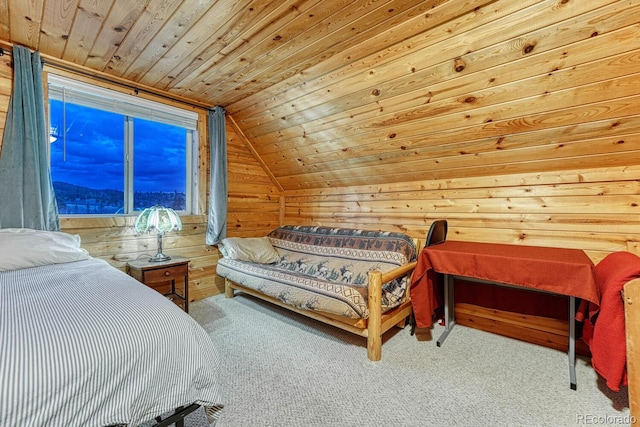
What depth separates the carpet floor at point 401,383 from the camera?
1.48 metres

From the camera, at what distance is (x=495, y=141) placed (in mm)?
2240

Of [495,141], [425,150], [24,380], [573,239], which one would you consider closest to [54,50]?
[24,380]

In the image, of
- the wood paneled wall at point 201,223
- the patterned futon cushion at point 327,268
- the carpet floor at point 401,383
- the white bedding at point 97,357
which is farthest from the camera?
the wood paneled wall at point 201,223

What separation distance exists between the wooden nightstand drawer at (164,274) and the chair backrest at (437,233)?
2126 mm

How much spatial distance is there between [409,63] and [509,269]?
1530 mm

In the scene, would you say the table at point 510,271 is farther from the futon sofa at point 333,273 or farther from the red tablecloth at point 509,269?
the futon sofa at point 333,273

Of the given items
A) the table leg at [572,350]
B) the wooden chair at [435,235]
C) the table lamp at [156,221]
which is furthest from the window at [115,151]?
the table leg at [572,350]

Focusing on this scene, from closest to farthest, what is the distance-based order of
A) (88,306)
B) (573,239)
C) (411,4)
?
(88,306) < (411,4) < (573,239)

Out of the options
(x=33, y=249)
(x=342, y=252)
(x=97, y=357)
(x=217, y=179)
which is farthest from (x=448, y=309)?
(x=33, y=249)

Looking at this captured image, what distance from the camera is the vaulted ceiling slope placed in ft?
5.33

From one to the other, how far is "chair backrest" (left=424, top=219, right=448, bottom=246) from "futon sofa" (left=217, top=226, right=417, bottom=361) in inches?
10.7

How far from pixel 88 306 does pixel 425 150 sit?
2513 millimetres

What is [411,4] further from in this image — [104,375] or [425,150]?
[104,375]

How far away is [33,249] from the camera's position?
5.85ft
